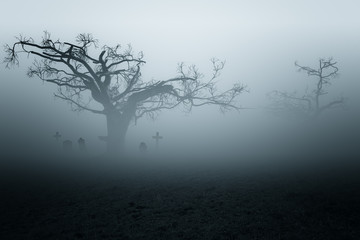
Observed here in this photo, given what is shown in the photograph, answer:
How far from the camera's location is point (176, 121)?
243 feet

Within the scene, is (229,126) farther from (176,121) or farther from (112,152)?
(112,152)

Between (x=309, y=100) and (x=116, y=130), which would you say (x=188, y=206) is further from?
(x=309, y=100)

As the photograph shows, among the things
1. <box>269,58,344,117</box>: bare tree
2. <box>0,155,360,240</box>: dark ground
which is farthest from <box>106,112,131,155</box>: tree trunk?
<box>269,58,344,117</box>: bare tree

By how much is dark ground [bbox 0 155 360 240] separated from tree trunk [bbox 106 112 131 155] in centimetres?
1025

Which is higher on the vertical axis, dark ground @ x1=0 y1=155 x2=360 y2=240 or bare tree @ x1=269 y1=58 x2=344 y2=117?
bare tree @ x1=269 y1=58 x2=344 y2=117

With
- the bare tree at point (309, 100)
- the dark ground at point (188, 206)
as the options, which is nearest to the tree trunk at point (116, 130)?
the dark ground at point (188, 206)

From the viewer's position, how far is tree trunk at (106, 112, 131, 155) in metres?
25.5

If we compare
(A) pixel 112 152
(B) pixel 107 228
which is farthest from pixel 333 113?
(B) pixel 107 228

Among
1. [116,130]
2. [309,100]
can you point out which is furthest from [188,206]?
[309,100]

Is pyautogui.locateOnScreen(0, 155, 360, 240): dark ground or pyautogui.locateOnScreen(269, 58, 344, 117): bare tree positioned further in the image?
pyautogui.locateOnScreen(269, 58, 344, 117): bare tree

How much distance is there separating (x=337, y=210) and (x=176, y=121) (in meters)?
66.1

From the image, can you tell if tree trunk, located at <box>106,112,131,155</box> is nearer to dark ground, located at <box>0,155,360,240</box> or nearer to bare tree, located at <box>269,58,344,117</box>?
dark ground, located at <box>0,155,360,240</box>

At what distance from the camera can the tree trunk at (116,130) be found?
25.5 m

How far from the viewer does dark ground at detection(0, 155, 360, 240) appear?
734 centimetres
